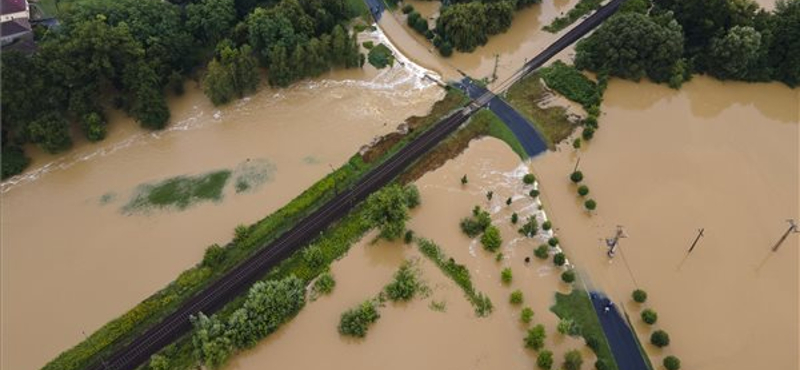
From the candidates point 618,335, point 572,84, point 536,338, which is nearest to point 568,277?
point 618,335

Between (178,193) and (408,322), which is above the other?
(178,193)

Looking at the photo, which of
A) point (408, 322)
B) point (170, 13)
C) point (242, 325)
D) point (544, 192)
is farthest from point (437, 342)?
point (170, 13)

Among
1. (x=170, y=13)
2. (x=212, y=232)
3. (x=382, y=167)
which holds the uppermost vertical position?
(x=170, y=13)

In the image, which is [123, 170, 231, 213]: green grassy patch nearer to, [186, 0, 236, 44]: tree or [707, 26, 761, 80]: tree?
[186, 0, 236, 44]: tree

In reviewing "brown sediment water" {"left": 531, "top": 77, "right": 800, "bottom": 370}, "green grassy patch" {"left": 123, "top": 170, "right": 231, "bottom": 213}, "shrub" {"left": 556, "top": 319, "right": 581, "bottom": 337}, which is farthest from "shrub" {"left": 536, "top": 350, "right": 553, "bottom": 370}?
"green grassy patch" {"left": 123, "top": 170, "right": 231, "bottom": 213}

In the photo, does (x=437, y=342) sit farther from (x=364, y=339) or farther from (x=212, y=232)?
(x=212, y=232)

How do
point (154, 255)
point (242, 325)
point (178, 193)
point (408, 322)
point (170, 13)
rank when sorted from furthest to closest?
1. point (170, 13)
2. point (178, 193)
3. point (154, 255)
4. point (408, 322)
5. point (242, 325)
